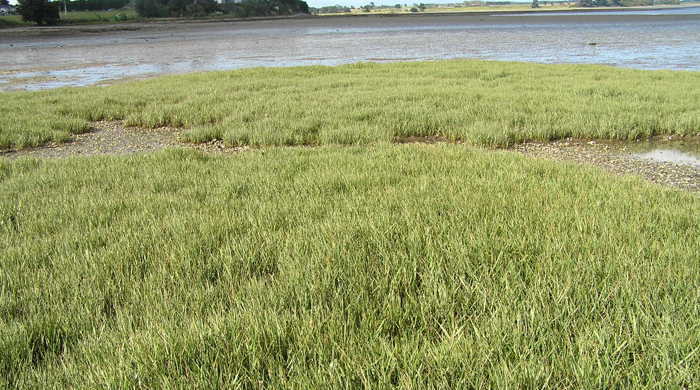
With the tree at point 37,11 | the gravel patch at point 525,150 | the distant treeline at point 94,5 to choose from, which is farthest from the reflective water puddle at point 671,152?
the distant treeline at point 94,5

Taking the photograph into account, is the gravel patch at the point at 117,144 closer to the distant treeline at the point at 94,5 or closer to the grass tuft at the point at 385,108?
the grass tuft at the point at 385,108

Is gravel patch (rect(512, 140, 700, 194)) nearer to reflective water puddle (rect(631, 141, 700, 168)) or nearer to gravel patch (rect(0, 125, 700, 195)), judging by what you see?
gravel patch (rect(0, 125, 700, 195))

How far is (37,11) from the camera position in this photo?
247ft

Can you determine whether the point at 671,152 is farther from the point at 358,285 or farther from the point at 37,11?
the point at 37,11

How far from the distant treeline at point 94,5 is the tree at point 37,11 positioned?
125 feet

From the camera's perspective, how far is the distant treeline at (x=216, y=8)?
107 metres

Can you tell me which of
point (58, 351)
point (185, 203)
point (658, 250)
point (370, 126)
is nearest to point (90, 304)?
point (58, 351)

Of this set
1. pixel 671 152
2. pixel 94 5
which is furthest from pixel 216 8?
pixel 671 152

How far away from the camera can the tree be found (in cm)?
7488

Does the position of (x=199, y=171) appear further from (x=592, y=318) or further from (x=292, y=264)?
(x=592, y=318)

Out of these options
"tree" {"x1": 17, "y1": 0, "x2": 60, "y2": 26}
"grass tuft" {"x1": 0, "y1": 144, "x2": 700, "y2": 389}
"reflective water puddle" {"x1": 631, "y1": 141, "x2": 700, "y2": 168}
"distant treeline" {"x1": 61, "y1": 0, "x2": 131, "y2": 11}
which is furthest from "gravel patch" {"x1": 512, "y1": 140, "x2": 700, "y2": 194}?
"distant treeline" {"x1": 61, "y1": 0, "x2": 131, "y2": 11}

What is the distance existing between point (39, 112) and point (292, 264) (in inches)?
458

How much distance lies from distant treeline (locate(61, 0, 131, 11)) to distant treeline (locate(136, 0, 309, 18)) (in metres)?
15.1

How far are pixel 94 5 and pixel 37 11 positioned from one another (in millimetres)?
47793
